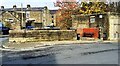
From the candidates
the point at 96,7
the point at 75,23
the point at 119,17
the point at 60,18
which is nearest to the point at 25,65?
the point at 119,17

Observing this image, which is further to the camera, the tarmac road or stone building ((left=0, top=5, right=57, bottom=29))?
stone building ((left=0, top=5, right=57, bottom=29))

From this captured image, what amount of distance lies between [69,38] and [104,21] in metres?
6.19

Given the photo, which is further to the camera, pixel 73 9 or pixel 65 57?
pixel 73 9

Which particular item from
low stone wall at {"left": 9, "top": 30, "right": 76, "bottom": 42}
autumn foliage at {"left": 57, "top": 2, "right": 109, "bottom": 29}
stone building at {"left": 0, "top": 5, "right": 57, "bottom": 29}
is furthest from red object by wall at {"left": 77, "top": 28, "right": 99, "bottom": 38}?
stone building at {"left": 0, "top": 5, "right": 57, "bottom": 29}

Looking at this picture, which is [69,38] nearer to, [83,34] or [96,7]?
[83,34]

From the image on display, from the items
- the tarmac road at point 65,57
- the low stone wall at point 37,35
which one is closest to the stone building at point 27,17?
the low stone wall at point 37,35

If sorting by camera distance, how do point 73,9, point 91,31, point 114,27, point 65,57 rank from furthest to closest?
point 73,9 < point 114,27 < point 91,31 < point 65,57

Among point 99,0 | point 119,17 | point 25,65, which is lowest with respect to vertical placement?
point 25,65

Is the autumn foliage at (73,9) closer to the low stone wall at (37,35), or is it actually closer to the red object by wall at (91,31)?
the red object by wall at (91,31)

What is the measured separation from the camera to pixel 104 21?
39906 mm

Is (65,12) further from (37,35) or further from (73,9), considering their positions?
(37,35)

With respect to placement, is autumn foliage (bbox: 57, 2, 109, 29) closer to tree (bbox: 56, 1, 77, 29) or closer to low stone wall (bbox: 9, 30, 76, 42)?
tree (bbox: 56, 1, 77, 29)

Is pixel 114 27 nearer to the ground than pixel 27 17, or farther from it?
nearer to the ground

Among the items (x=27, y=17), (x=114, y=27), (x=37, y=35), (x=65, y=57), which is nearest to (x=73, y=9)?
(x=114, y=27)
